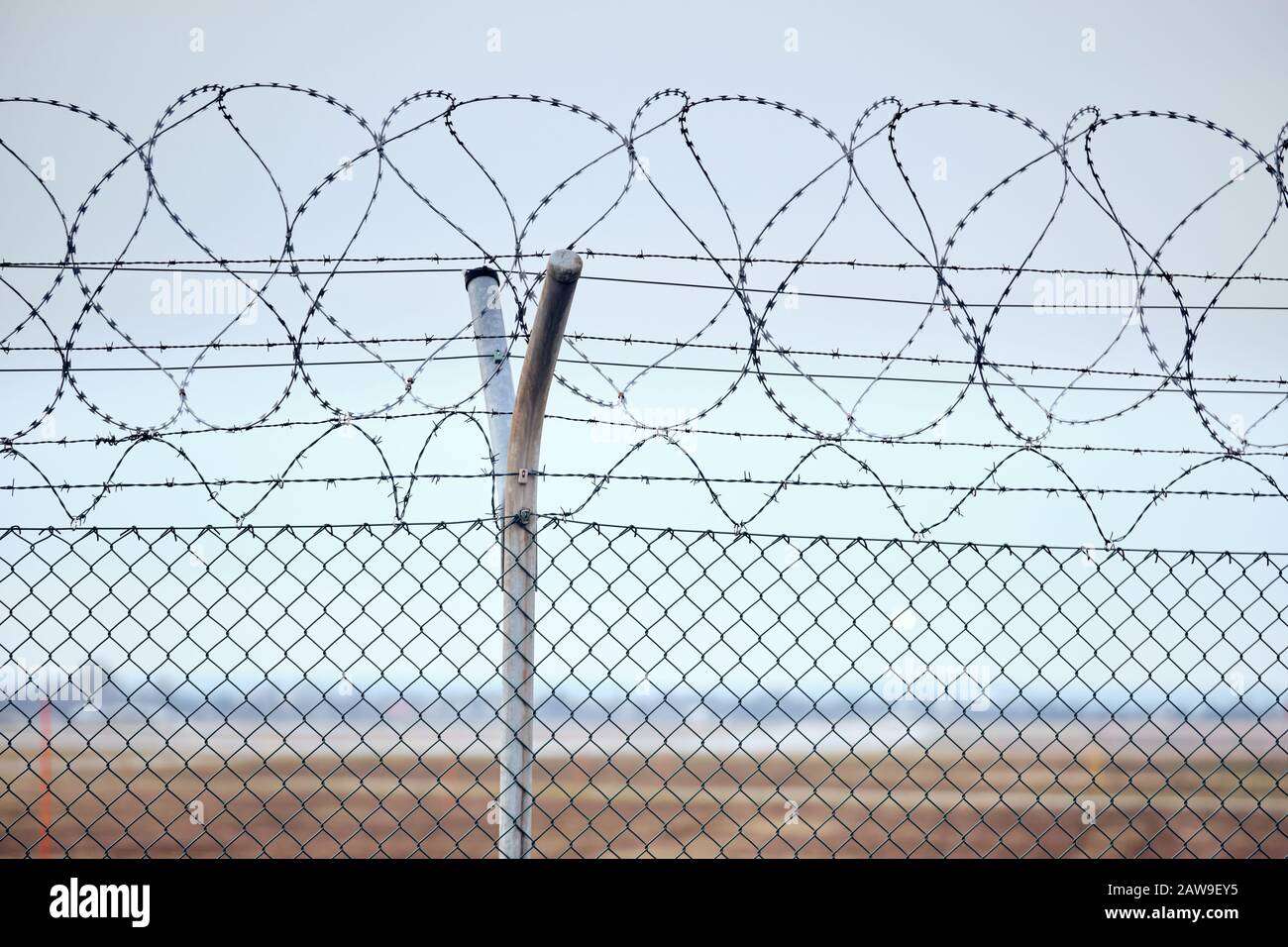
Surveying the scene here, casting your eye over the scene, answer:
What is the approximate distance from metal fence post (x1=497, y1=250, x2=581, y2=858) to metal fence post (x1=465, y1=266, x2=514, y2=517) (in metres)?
0.05

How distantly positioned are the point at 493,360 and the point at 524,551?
1.70 feet

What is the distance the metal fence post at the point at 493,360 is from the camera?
9.39ft

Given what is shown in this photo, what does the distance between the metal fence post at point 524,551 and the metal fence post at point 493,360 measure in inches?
2.0

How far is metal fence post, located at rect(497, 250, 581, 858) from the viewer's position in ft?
8.82
